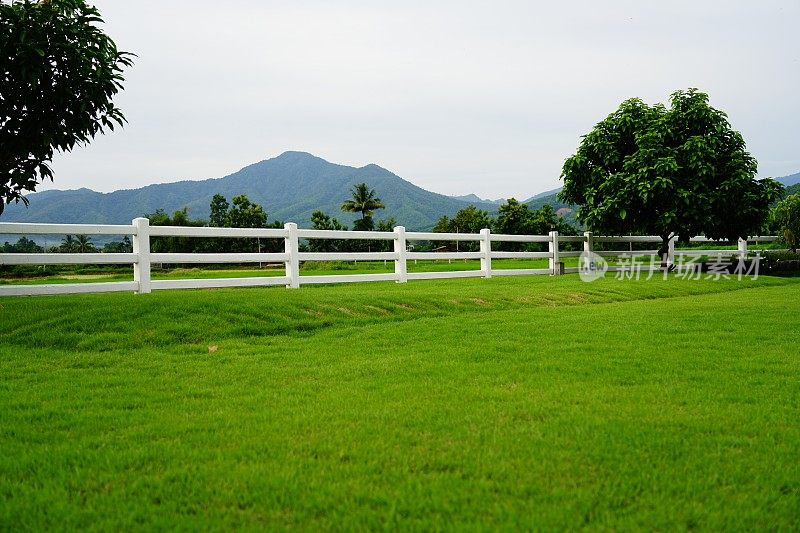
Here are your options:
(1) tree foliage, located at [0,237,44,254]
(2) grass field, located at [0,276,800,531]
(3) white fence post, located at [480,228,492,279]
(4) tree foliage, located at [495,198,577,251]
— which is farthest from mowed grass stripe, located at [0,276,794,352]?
(4) tree foliage, located at [495,198,577,251]

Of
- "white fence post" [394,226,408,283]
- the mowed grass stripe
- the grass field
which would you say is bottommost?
the grass field

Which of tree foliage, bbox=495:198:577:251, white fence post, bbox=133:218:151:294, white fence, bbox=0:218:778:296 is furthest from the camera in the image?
tree foliage, bbox=495:198:577:251

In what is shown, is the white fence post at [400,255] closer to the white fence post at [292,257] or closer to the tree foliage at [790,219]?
the white fence post at [292,257]

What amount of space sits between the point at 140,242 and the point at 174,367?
213 inches

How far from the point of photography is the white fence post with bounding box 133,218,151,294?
36.4 ft

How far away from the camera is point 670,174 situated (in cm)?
2156

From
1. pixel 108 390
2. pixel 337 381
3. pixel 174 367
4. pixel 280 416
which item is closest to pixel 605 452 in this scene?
pixel 280 416

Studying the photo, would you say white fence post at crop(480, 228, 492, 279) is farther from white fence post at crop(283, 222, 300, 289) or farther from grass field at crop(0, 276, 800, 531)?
grass field at crop(0, 276, 800, 531)

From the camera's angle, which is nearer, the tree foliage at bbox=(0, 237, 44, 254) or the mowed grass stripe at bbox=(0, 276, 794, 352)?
the mowed grass stripe at bbox=(0, 276, 794, 352)

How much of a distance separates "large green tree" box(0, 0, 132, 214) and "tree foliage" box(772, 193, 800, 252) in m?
29.9

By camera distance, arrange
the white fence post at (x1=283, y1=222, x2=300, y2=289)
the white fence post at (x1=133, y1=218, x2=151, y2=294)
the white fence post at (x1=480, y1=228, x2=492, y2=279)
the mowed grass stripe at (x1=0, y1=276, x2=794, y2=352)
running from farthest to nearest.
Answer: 1. the white fence post at (x1=480, y1=228, x2=492, y2=279)
2. the white fence post at (x1=283, y1=222, x2=300, y2=289)
3. the white fence post at (x1=133, y1=218, x2=151, y2=294)
4. the mowed grass stripe at (x1=0, y1=276, x2=794, y2=352)

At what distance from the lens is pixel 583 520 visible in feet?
9.19

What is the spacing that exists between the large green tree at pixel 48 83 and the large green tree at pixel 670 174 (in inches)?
673

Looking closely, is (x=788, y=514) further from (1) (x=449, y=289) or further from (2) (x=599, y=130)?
(2) (x=599, y=130)
